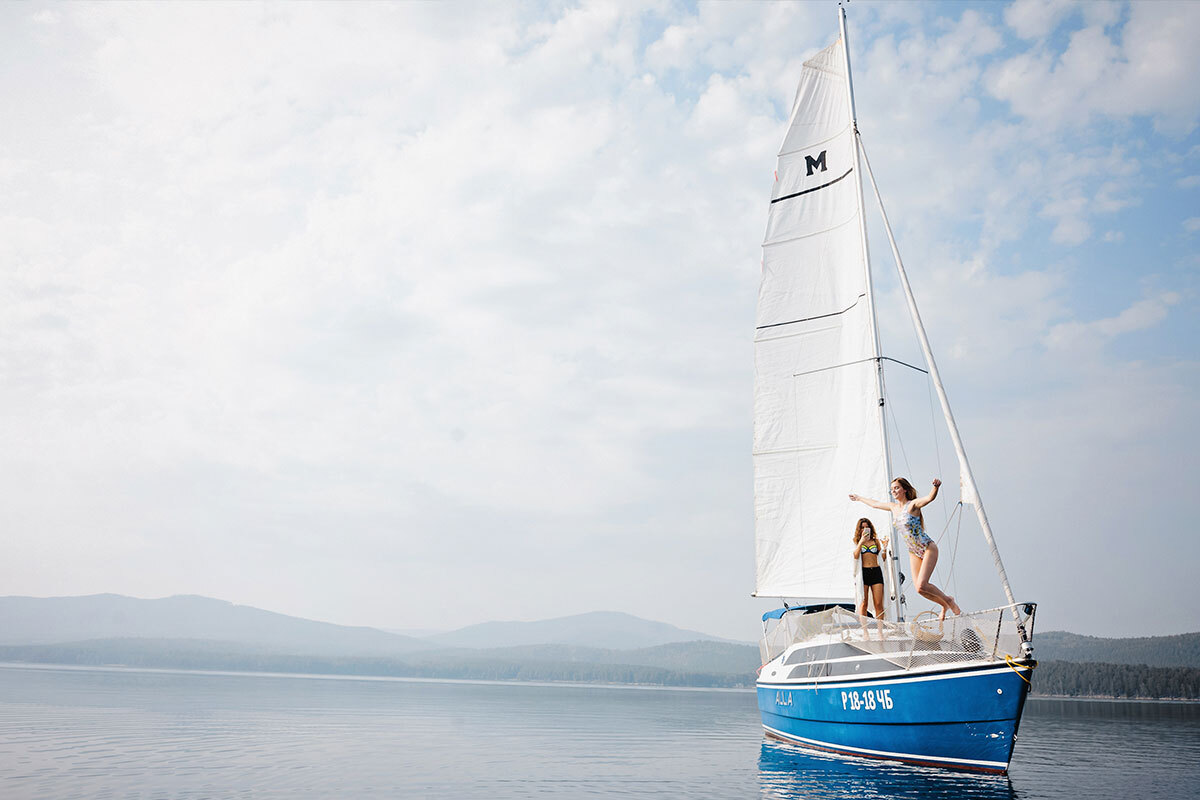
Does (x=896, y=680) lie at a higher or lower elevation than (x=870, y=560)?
lower

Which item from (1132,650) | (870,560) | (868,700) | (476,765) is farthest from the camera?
(1132,650)

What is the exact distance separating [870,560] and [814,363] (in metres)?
6.39

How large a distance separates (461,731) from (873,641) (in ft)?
69.8

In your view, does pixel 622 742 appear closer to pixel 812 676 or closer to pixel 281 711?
pixel 812 676

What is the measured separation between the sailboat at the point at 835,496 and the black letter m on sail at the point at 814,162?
4 cm

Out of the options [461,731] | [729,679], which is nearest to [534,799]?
[461,731]

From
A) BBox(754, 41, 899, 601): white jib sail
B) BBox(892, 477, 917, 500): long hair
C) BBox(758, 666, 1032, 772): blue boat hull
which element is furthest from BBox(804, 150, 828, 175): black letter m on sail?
BBox(758, 666, 1032, 772): blue boat hull

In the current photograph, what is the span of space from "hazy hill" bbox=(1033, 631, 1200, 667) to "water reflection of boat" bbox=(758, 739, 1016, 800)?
176800mm

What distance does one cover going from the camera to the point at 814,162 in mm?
23688

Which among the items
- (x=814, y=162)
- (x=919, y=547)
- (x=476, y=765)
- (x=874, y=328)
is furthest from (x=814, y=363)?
(x=476, y=765)

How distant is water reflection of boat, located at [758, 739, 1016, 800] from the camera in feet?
46.2

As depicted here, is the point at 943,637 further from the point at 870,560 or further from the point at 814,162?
the point at 814,162

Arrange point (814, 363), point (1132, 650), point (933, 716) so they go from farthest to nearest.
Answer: point (1132, 650)
point (814, 363)
point (933, 716)

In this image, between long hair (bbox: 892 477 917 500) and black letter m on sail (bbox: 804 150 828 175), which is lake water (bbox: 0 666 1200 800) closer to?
long hair (bbox: 892 477 917 500)
